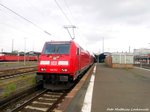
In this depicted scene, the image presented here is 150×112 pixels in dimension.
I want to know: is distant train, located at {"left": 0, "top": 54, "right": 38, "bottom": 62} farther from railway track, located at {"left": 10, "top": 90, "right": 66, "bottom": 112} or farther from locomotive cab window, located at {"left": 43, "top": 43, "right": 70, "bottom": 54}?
railway track, located at {"left": 10, "top": 90, "right": 66, "bottom": 112}

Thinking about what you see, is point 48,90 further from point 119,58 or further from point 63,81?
point 119,58

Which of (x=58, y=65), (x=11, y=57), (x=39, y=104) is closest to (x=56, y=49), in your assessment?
(x=58, y=65)

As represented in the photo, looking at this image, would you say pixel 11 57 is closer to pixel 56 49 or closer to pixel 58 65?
pixel 56 49

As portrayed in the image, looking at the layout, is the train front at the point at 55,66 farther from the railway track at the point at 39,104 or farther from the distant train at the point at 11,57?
the distant train at the point at 11,57

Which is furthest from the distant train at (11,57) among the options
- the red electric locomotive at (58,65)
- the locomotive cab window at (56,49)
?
the red electric locomotive at (58,65)

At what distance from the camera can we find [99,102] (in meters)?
8.11

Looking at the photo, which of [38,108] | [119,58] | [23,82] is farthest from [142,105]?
[119,58]

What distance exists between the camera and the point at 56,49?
1412 centimetres

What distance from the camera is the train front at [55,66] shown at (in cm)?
1308

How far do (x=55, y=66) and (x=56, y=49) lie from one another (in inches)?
50.1

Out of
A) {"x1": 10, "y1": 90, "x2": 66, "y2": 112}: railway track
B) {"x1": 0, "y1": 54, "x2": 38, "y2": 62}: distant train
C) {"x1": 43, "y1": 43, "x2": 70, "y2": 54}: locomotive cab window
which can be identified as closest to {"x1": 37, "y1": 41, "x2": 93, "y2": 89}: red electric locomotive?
{"x1": 43, "y1": 43, "x2": 70, "y2": 54}: locomotive cab window

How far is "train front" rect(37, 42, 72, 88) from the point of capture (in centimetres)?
1308

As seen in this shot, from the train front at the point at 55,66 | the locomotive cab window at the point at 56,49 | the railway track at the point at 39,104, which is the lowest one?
the railway track at the point at 39,104

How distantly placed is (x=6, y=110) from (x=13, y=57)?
5979cm
